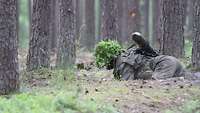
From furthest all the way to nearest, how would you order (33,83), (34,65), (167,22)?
(167,22), (34,65), (33,83)

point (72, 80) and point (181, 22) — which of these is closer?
point (72, 80)

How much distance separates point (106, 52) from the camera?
42.2ft

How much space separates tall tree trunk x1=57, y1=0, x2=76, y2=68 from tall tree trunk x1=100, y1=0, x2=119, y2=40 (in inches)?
199

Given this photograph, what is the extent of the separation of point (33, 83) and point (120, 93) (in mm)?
2648

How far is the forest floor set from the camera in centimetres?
819

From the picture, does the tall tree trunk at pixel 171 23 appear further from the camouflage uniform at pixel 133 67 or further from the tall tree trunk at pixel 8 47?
the tall tree trunk at pixel 8 47

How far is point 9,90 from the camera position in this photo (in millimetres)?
8883

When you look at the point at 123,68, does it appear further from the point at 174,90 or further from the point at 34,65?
the point at 34,65

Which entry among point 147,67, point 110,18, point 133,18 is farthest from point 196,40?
point 133,18

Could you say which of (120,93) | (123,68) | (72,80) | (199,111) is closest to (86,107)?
(120,93)

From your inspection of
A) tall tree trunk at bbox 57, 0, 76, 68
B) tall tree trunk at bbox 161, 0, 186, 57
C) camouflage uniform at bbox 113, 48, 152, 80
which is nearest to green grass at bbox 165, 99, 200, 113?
camouflage uniform at bbox 113, 48, 152, 80

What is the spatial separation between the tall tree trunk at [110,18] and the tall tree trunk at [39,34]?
18.5 feet

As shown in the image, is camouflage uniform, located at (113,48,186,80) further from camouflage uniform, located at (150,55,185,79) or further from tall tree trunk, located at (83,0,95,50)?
tall tree trunk, located at (83,0,95,50)

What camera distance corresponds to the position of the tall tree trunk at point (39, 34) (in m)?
12.9
